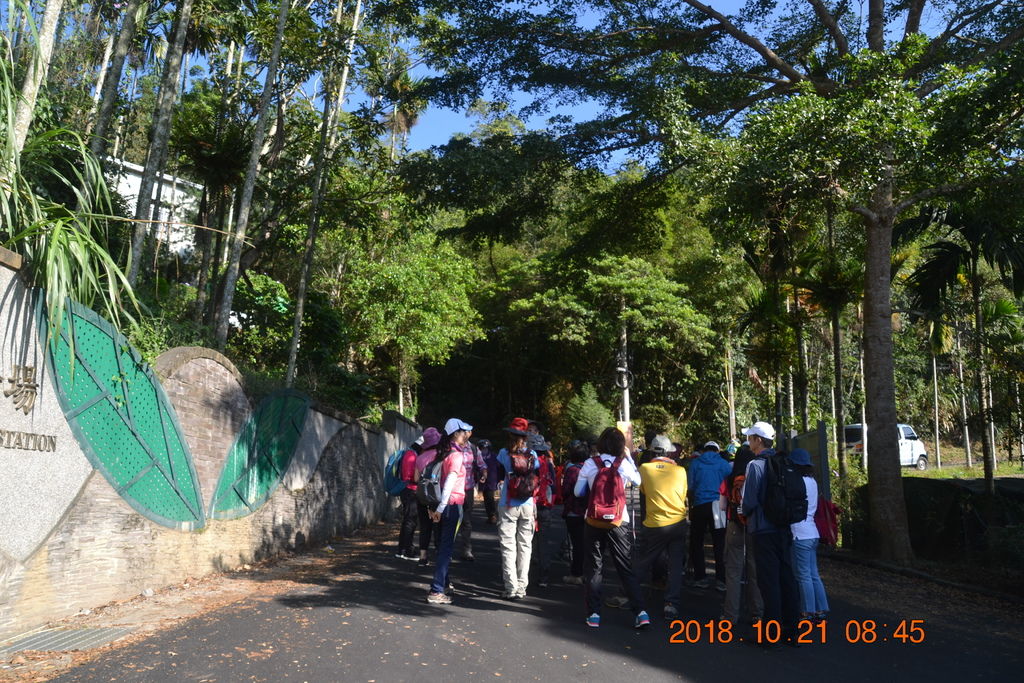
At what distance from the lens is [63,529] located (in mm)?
6340

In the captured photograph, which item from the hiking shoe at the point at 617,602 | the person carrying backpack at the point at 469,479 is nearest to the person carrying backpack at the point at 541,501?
the person carrying backpack at the point at 469,479

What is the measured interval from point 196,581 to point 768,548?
5.59 meters

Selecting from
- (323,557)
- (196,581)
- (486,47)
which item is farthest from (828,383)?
(196,581)

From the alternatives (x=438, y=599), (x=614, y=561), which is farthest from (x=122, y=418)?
(x=614, y=561)

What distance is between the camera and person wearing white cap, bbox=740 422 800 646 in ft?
21.0

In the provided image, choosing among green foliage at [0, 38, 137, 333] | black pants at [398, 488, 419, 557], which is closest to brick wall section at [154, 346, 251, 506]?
green foliage at [0, 38, 137, 333]

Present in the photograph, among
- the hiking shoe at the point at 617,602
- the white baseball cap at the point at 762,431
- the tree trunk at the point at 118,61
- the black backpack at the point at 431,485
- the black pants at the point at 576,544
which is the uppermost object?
the tree trunk at the point at 118,61

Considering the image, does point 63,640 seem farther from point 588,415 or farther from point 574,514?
point 588,415

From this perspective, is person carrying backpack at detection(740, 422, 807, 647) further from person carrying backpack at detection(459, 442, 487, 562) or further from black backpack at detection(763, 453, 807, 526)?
person carrying backpack at detection(459, 442, 487, 562)

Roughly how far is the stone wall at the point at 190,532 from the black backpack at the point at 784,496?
5449 millimetres

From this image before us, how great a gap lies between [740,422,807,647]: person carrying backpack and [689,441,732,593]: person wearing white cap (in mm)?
2617

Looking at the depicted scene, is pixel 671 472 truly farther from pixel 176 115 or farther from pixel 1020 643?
pixel 176 115

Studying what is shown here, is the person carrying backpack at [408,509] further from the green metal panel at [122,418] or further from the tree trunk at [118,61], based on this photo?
the tree trunk at [118,61]

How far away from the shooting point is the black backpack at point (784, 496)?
6359 millimetres
